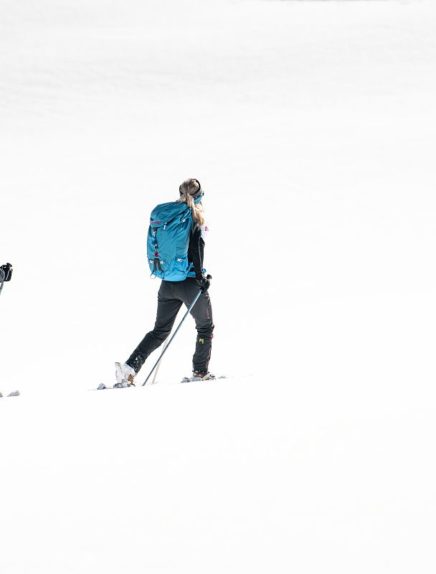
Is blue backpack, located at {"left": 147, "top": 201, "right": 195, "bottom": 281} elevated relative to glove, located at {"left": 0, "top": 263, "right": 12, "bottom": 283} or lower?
elevated

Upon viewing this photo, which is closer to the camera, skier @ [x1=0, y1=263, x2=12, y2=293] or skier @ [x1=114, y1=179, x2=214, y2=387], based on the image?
skier @ [x1=0, y1=263, x2=12, y2=293]

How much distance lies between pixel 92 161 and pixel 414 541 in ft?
81.1

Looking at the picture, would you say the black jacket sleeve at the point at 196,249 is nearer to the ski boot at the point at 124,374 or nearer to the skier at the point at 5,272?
the ski boot at the point at 124,374

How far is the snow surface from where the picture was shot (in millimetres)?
3074

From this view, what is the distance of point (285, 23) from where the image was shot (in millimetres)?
50156

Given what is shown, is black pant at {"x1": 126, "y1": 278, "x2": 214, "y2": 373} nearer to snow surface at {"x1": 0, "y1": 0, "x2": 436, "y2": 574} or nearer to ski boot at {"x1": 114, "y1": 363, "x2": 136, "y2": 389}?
ski boot at {"x1": 114, "y1": 363, "x2": 136, "y2": 389}

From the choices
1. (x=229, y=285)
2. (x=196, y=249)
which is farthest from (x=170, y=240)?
(x=229, y=285)

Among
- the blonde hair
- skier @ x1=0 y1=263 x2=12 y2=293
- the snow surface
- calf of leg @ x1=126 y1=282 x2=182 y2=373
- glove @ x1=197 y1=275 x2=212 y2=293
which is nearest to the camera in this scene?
the snow surface

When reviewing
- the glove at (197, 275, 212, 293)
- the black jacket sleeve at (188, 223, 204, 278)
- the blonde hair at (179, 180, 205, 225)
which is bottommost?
the glove at (197, 275, 212, 293)

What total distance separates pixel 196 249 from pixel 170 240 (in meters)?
0.15

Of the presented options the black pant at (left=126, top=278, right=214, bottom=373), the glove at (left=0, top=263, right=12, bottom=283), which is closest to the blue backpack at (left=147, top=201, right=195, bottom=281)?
the black pant at (left=126, top=278, right=214, bottom=373)

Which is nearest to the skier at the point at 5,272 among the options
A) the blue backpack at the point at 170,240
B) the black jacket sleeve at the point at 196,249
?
the blue backpack at the point at 170,240

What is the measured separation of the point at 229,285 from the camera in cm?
1711

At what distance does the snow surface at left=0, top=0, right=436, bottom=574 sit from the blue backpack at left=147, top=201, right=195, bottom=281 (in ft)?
2.10
